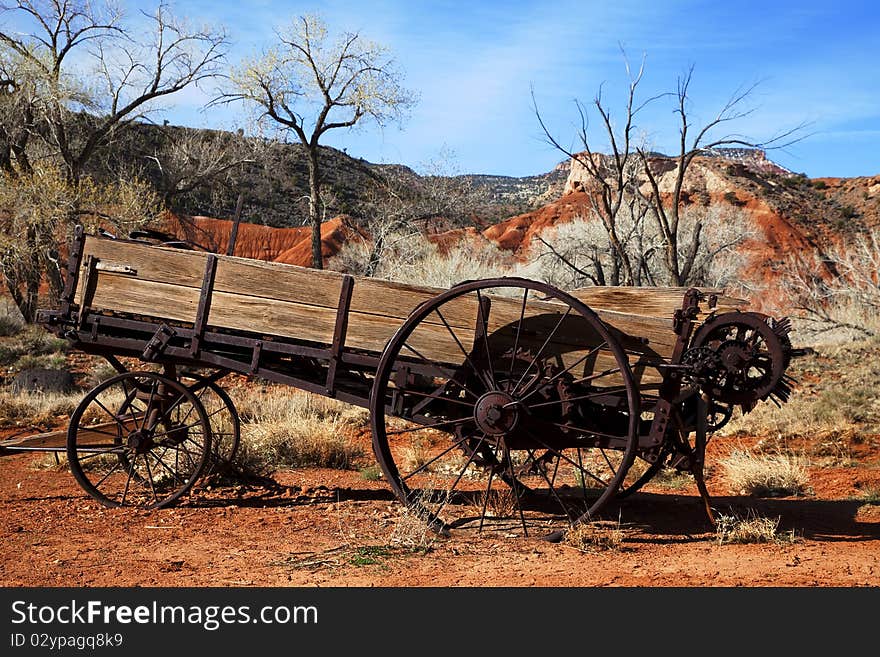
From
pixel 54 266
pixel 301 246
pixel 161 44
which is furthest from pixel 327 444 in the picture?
pixel 301 246

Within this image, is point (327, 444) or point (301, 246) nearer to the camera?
point (327, 444)

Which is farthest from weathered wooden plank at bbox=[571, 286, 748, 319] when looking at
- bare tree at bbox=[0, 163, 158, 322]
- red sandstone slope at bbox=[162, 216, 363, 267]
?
red sandstone slope at bbox=[162, 216, 363, 267]

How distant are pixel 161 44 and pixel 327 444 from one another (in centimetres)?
2003

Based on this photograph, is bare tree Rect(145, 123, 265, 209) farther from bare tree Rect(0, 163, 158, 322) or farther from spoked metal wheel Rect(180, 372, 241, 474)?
spoked metal wheel Rect(180, 372, 241, 474)

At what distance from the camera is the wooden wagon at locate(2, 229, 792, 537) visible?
485 centimetres

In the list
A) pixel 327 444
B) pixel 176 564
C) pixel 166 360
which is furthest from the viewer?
pixel 327 444

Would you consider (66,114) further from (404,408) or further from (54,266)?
(404,408)

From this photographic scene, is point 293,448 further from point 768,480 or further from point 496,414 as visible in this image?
point 768,480

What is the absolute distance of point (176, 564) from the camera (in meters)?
4.34

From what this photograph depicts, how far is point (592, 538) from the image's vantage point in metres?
4.82

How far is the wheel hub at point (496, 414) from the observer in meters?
4.82

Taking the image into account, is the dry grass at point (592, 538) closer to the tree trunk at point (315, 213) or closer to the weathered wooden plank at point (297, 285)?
the weathered wooden plank at point (297, 285)

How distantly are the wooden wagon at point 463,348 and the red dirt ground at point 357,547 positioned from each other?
0.37m

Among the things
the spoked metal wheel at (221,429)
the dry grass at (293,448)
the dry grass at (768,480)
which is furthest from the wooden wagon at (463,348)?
the dry grass at (768,480)
